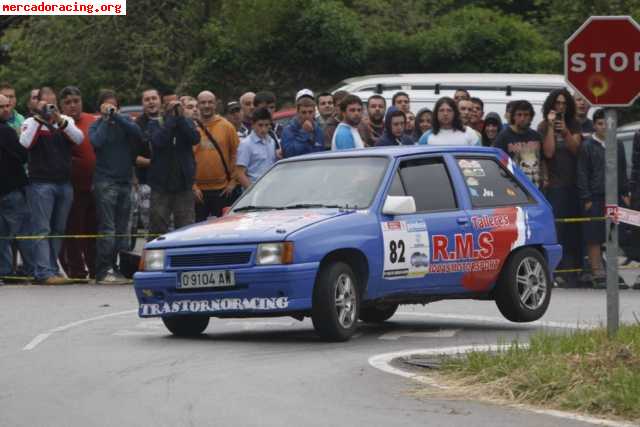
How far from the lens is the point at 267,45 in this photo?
45281mm

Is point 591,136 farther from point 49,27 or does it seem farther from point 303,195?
point 49,27

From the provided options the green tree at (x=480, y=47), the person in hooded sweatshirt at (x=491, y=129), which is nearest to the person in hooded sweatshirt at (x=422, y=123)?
the person in hooded sweatshirt at (x=491, y=129)

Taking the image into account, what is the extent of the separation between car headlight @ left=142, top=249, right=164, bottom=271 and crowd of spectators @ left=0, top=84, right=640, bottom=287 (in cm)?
602

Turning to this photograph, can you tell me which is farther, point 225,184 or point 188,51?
point 188,51

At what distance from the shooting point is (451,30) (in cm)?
4444

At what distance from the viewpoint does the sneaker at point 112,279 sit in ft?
71.5

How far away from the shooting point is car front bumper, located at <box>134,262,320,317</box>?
14.1 meters

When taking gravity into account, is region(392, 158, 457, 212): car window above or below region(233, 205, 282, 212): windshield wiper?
above

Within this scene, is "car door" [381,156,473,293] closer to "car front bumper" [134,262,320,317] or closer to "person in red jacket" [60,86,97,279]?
"car front bumper" [134,262,320,317]

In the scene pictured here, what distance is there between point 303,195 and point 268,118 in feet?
21.1

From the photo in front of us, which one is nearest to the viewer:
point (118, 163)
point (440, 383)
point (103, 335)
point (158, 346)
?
point (440, 383)

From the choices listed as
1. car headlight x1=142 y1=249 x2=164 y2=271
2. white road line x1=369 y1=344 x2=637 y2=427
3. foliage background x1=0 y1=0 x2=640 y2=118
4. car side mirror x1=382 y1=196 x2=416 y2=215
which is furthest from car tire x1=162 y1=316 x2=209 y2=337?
foliage background x1=0 y1=0 x2=640 y2=118

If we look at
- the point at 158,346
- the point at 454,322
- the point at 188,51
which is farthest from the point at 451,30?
the point at 158,346

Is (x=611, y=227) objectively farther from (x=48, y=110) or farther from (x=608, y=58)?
(x=48, y=110)
